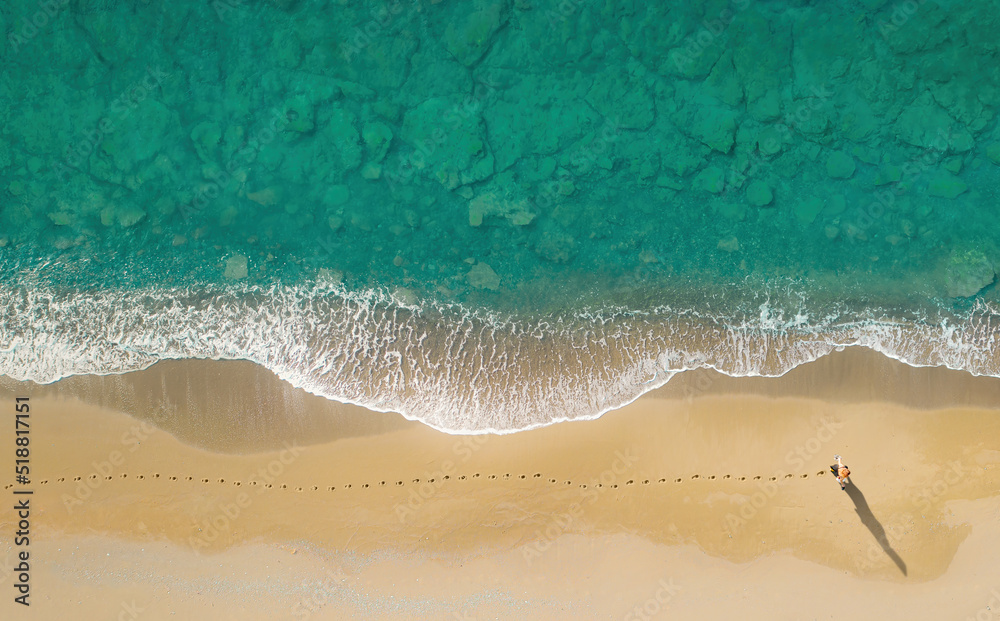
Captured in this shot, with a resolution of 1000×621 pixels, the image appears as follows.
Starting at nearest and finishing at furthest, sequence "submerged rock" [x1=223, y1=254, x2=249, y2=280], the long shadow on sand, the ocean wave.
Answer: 1. the long shadow on sand
2. the ocean wave
3. "submerged rock" [x1=223, y1=254, x2=249, y2=280]

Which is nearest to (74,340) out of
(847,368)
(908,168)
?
(847,368)

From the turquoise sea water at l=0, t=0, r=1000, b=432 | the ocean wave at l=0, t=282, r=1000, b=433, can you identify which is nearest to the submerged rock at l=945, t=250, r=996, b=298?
the turquoise sea water at l=0, t=0, r=1000, b=432

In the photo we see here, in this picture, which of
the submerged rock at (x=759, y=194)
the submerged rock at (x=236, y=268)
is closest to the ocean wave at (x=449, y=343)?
the submerged rock at (x=236, y=268)

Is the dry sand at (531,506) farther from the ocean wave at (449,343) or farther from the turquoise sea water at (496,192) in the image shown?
the turquoise sea water at (496,192)

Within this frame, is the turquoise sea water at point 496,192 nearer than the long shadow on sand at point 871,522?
No

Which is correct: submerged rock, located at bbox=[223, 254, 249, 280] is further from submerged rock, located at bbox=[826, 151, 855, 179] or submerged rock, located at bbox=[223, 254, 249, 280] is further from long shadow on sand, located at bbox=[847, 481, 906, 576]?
long shadow on sand, located at bbox=[847, 481, 906, 576]

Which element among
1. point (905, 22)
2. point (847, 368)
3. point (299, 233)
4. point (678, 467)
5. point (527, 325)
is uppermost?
point (905, 22)

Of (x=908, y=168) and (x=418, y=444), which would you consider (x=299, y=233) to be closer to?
(x=418, y=444)
